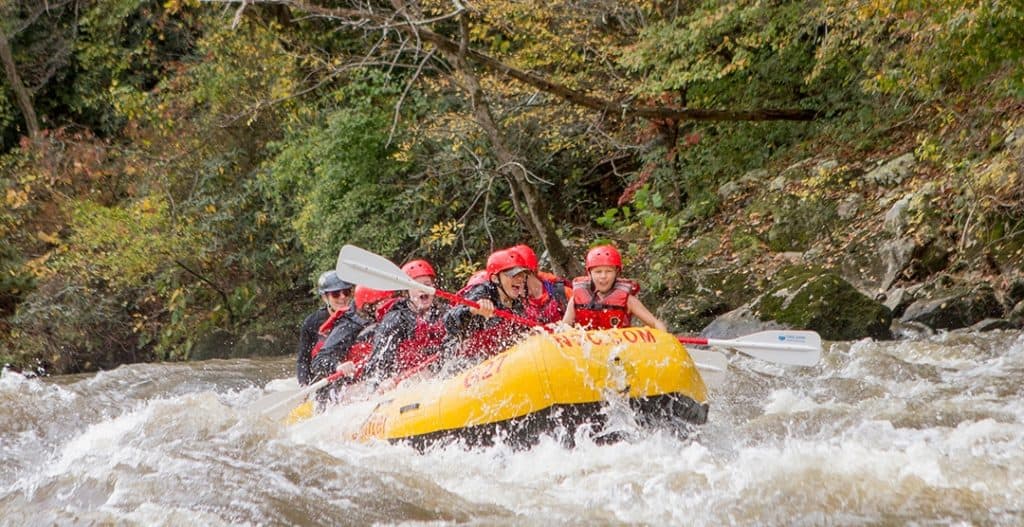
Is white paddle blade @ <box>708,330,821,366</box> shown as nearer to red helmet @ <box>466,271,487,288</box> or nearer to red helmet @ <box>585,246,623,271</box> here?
red helmet @ <box>585,246,623,271</box>

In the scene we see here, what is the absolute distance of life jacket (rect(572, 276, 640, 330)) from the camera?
724cm

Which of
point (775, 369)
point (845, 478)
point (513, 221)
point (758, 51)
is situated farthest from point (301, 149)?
point (845, 478)

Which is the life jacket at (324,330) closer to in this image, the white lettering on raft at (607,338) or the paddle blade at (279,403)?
the paddle blade at (279,403)

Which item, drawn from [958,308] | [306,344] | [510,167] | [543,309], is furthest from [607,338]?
[510,167]

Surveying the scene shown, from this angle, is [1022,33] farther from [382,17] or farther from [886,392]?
[382,17]

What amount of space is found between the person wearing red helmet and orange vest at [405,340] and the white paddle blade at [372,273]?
190 millimetres

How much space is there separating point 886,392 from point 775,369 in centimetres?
188

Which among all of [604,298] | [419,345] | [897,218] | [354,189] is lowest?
[419,345]

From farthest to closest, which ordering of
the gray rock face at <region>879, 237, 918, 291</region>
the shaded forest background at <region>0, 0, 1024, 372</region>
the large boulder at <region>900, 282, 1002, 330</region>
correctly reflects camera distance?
1. the gray rock face at <region>879, 237, 918, 291</region>
2. the shaded forest background at <region>0, 0, 1024, 372</region>
3. the large boulder at <region>900, 282, 1002, 330</region>

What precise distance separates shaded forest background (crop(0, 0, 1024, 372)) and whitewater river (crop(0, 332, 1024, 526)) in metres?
2.75

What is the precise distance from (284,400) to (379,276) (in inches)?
46.4

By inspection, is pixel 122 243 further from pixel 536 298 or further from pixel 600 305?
pixel 600 305

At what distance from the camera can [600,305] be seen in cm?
724

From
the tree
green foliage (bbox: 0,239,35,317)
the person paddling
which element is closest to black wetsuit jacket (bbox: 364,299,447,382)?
the person paddling
